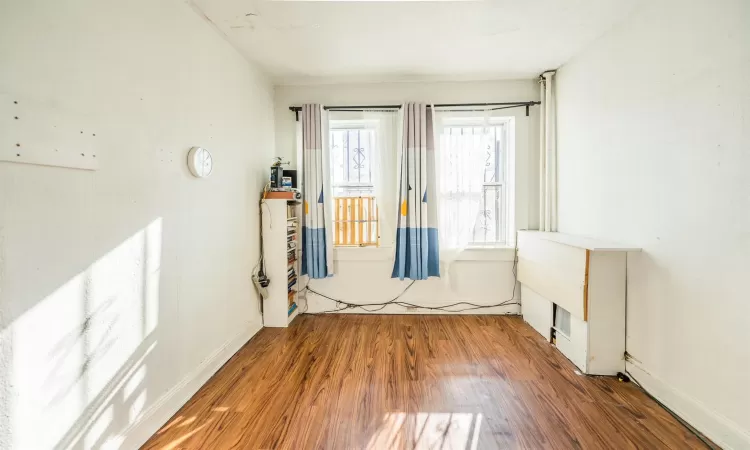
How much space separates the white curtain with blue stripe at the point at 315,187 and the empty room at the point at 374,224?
0.03 metres

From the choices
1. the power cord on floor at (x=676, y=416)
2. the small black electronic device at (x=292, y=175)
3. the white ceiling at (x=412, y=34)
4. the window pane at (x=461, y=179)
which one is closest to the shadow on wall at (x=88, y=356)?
the small black electronic device at (x=292, y=175)

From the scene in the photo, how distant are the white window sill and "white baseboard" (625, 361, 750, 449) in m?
1.35

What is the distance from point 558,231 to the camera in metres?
2.77

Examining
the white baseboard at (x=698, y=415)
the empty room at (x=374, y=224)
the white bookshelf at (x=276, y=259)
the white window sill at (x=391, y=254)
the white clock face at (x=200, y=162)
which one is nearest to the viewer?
the empty room at (x=374, y=224)

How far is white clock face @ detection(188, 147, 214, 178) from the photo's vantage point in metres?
1.78

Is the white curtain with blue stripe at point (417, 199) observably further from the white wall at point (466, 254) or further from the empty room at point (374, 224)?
the white wall at point (466, 254)

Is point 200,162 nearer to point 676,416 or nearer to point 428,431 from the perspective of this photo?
point 428,431

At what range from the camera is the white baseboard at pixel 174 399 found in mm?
1360

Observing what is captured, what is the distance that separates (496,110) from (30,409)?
11.8 feet

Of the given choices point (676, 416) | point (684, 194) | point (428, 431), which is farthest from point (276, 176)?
point (676, 416)

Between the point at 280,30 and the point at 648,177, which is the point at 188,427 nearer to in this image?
the point at 280,30

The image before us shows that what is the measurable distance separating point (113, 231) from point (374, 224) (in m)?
2.14

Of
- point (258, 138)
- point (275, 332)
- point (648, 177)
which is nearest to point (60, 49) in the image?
point (258, 138)

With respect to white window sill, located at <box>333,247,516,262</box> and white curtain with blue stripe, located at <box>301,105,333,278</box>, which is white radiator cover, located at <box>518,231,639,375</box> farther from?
white curtain with blue stripe, located at <box>301,105,333,278</box>
